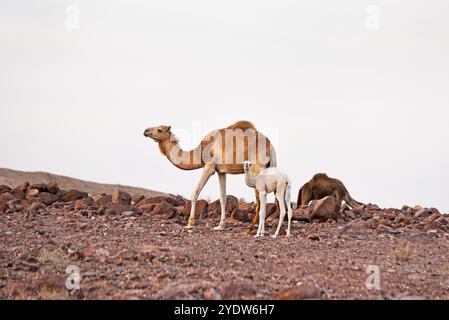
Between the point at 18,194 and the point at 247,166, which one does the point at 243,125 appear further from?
the point at 18,194

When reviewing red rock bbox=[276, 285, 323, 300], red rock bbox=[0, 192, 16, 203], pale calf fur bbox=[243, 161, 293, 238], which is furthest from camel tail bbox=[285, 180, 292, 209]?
red rock bbox=[0, 192, 16, 203]

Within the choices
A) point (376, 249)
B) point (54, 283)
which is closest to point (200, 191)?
point (376, 249)

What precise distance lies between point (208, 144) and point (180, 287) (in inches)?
321

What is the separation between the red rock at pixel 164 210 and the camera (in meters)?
19.7

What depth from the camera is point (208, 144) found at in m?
18.3

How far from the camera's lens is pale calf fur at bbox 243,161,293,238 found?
1669 centimetres

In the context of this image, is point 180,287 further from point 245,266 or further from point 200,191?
point 200,191

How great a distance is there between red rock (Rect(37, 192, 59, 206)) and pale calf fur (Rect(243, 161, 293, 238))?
22.7 feet

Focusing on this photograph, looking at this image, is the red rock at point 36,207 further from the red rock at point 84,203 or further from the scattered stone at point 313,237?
the scattered stone at point 313,237

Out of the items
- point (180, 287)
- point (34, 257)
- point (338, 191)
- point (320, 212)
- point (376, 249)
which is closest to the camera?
point (180, 287)

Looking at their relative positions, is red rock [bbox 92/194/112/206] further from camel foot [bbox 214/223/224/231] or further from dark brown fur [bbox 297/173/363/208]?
dark brown fur [bbox 297/173/363/208]

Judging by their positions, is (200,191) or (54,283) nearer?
(54,283)

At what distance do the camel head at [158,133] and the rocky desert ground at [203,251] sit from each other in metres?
2.06
